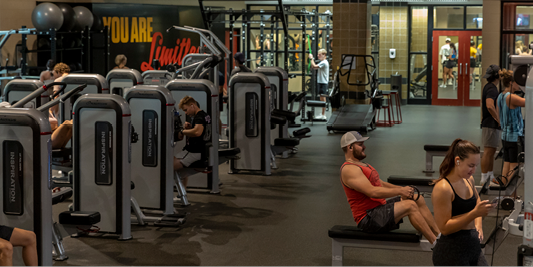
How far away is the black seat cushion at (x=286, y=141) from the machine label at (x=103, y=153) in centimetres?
393

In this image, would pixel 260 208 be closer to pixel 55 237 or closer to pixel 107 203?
pixel 107 203

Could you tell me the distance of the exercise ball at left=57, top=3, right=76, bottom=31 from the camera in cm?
1335

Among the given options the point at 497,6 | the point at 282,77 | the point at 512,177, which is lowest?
the point at 512,177

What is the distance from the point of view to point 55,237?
16.4 ft

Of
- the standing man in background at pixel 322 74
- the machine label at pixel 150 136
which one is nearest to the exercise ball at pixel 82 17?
the standing man in background at pixel 322 74

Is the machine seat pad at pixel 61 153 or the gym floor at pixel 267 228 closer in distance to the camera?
the gym floor at pixel 267 228

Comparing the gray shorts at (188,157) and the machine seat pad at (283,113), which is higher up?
the machine seat pad at (283,113)

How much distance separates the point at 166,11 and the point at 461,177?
48.2 ft

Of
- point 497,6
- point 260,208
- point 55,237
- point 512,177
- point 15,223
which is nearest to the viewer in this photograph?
point 15,223

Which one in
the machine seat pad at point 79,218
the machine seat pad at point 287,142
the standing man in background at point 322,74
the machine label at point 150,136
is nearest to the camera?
the machine seat pad at point 79,218

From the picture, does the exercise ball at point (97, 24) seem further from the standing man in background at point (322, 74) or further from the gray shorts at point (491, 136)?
the gray shorts at point (491, 136)

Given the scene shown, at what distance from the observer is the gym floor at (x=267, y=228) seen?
16.7ft

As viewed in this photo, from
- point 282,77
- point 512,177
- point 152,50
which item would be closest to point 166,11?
point 152,50

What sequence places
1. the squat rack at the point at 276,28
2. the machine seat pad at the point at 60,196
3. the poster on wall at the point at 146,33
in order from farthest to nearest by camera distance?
the poster on wall at the point at 146,33, the squat rack at the point at 276,28, the machine seat pad at the point at 60,196
